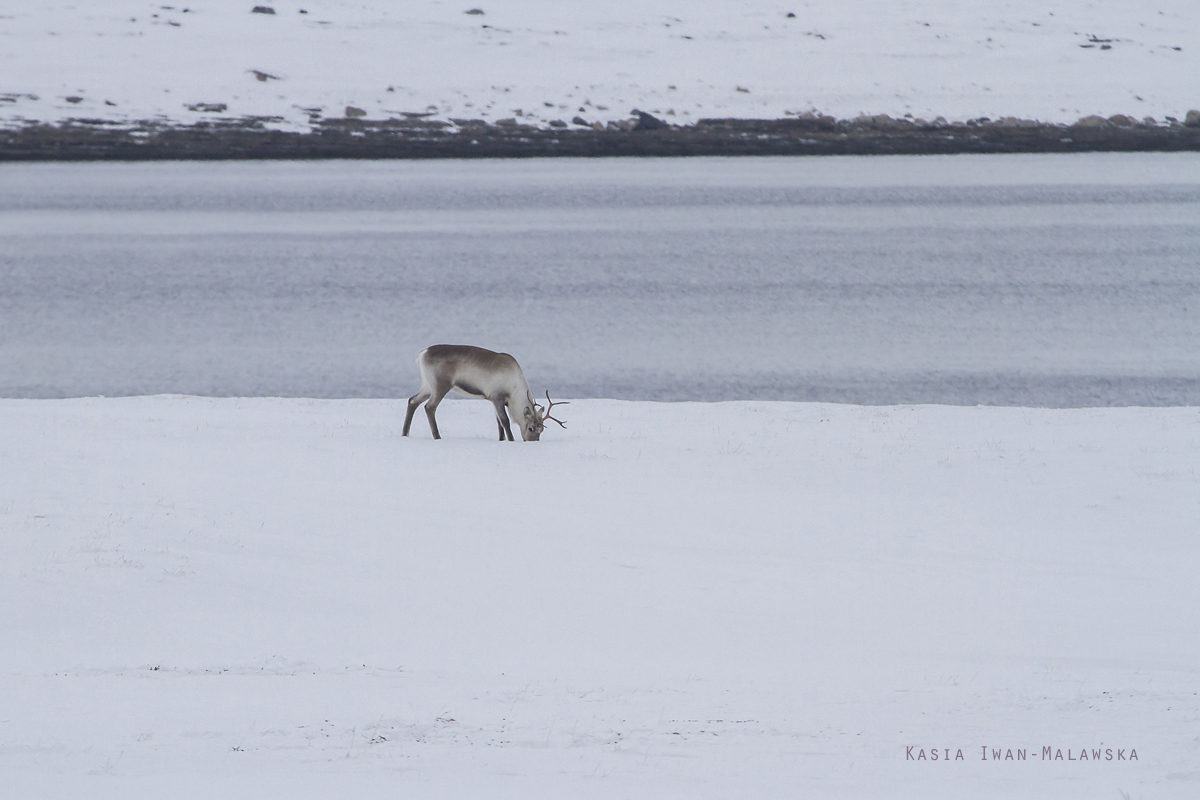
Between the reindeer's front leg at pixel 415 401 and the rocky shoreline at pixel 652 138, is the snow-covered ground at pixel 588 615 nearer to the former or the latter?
the reindeer's front leg at pixel 415 401

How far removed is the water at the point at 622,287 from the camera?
75.3 feet

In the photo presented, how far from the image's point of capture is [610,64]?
95.9 metres

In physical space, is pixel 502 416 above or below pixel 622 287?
above

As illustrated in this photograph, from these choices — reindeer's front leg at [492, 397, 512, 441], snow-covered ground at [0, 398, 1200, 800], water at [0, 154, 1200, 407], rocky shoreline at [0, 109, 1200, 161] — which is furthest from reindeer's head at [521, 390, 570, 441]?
rocky shoreline at [0, 109, 1200, 161]

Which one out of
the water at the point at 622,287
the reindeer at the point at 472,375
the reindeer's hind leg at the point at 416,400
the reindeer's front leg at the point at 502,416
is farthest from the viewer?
the water at the point at 622,287

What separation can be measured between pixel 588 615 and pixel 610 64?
91961 millimetres

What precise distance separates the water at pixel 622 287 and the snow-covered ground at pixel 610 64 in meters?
13.7

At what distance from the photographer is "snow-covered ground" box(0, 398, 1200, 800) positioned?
5410 millimetres

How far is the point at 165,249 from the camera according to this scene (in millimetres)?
45438

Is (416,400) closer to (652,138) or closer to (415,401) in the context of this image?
(415,401)

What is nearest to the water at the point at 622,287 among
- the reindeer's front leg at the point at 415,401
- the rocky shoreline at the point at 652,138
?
the reindeer's front leg at the point at 415,401

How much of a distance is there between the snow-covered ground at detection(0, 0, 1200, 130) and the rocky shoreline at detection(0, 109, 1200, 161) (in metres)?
1.20

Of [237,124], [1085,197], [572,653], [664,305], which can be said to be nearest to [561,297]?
[664,305]

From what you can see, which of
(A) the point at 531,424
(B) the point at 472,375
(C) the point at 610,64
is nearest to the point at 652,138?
(C) the point at 610,64
